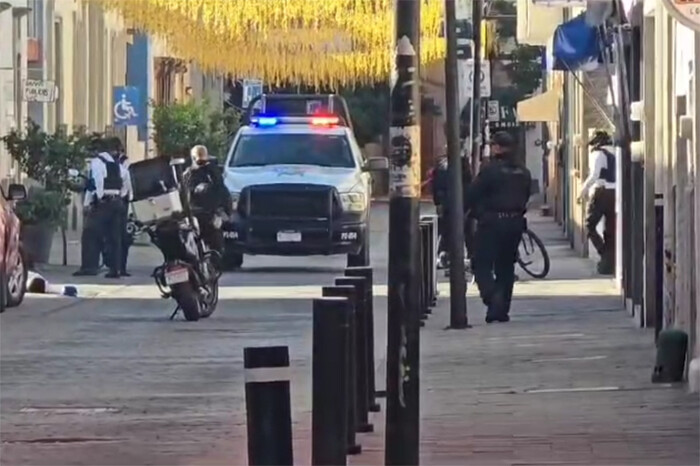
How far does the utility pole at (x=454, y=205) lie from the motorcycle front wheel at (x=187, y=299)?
268 centimetres

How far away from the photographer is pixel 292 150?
29203mm

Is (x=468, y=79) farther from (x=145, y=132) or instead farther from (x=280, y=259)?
(x=145, y=132)

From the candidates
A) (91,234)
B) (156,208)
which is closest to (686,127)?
(156,208)

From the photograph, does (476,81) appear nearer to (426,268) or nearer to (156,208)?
(426,268)

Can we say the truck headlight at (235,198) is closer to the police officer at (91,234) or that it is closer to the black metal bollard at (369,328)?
the police officer at (91,234)

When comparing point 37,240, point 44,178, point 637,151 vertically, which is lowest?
point 37,240

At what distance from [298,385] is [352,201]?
1377 cm

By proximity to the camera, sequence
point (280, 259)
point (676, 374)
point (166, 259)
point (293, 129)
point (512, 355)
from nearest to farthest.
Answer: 1. point (676, 374)
2. point (512, 355)
3. point (166, 259)
4. point (293, 129)
5. point (280, 259)

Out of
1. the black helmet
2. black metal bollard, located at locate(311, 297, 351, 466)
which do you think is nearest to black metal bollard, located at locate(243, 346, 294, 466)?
black metal bollard, located at locate(311, 297, 351, 466)

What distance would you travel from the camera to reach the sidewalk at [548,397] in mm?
11047

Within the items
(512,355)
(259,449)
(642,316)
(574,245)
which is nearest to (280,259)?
(574,245)

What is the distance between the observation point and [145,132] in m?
49.2

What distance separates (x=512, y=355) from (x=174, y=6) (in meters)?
12.5

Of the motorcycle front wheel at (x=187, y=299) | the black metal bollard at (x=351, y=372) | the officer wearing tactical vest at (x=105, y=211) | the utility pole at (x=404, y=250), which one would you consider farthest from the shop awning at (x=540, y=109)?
the utility pole at (x=404, y=250)
